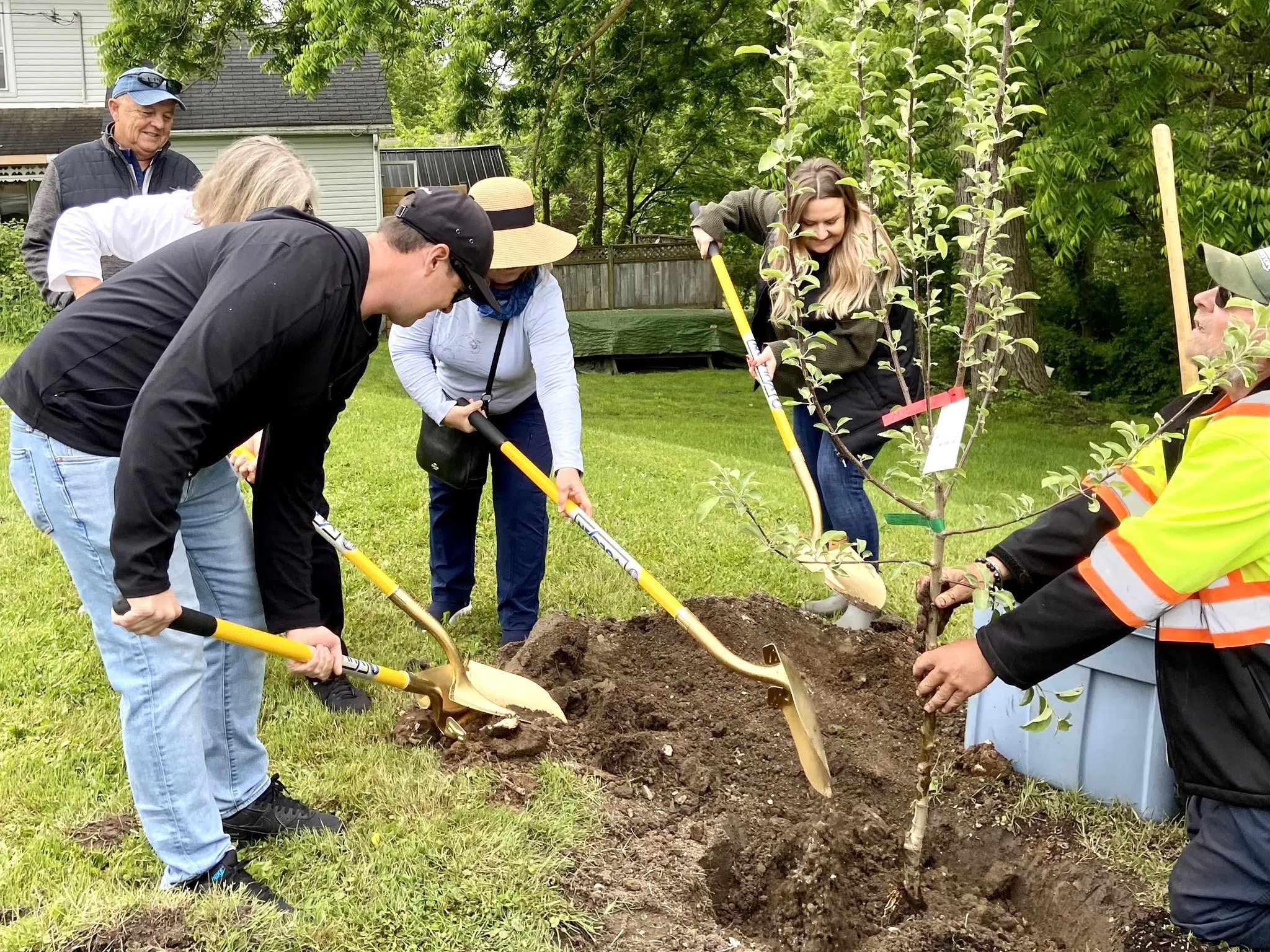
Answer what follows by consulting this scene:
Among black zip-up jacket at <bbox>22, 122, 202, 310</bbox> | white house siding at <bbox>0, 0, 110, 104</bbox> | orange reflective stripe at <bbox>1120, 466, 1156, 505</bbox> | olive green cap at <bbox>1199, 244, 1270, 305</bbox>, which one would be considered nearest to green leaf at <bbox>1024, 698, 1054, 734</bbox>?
orange reflective stripe at <bbox>1120, 466, 1156, 505</bbox>

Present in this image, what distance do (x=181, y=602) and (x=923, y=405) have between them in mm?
1931

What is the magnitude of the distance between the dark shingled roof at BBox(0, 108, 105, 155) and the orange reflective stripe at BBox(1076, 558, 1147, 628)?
64.8ft

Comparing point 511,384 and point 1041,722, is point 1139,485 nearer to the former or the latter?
point 1041,722

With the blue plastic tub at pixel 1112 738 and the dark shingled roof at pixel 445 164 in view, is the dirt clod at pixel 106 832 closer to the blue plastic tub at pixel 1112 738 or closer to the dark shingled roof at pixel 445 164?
the blue plastic tub at pixel 1112 738

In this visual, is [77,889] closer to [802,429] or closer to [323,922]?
[323,922]

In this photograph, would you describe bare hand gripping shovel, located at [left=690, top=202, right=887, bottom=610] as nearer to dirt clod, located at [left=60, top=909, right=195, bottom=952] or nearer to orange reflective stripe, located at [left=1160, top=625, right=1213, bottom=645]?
orange reflective stripe, located at [left=1160, top=625, right=1213, bottom=645]

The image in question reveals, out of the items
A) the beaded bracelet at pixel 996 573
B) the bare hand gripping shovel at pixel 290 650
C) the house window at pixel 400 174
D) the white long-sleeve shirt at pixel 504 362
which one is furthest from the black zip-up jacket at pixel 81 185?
the house window at pixel 400 174

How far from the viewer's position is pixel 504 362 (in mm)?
4191

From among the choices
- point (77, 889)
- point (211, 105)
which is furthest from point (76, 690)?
point (211, 105)

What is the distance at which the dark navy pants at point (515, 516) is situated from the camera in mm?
4387

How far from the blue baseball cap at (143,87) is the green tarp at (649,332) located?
40.8 feet

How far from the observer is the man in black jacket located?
226 cm

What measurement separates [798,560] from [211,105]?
19881 mm

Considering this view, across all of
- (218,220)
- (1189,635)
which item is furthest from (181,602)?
(1189,635)
